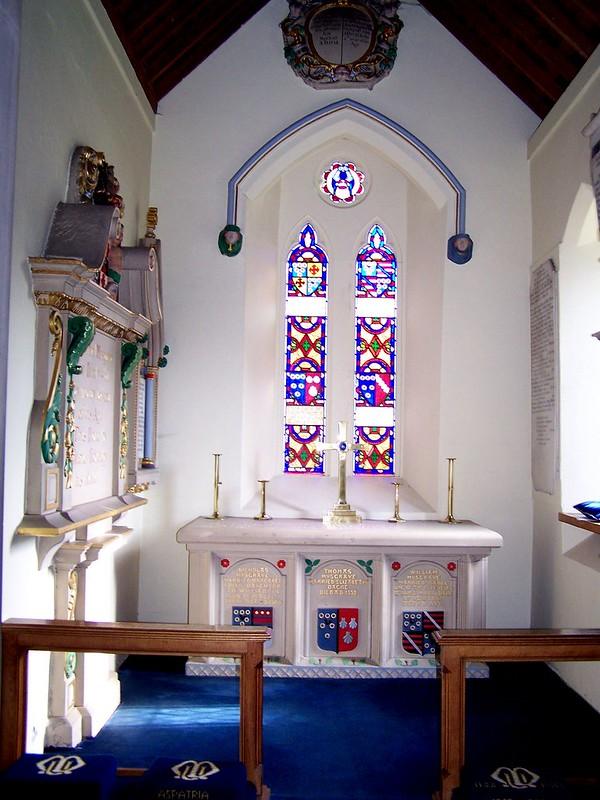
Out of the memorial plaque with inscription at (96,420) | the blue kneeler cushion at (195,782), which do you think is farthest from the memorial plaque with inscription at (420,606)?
the blue kneeler cushion at (195,782)

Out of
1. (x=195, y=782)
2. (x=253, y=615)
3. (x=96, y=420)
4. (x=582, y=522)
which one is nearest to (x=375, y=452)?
(x=253, y=615)

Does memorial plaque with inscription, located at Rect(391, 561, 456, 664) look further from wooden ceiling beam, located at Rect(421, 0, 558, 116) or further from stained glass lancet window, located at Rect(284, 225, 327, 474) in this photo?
wooden ceiling beam, located at Rect(421, 0, 558, 116)

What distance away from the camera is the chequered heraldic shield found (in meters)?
4.39

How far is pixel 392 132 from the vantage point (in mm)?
5250

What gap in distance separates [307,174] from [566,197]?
6.91ft

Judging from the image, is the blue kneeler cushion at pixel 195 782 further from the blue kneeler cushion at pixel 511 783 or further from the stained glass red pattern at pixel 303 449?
the stained glass red pattern at pixel 303 449

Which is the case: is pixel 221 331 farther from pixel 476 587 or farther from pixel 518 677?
pixel 518 677

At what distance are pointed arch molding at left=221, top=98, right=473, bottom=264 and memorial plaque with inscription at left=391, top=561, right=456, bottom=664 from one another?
7.05 ft

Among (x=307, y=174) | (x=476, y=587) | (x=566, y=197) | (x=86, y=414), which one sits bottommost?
(x=476, y=587)

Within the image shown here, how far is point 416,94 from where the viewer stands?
17.3 feet

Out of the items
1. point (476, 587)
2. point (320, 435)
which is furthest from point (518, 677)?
point (320, 435)

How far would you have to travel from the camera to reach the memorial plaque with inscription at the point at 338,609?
14.4ft

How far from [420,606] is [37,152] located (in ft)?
10.5

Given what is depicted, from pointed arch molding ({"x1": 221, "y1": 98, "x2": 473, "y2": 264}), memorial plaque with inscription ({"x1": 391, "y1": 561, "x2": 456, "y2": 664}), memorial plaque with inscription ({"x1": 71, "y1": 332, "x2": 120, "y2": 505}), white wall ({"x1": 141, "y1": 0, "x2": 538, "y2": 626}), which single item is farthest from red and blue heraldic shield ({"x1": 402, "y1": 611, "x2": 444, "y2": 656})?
pointed arch molding ({"x1": 221, "y1": 98, "x2": 473, "y2": 264})
